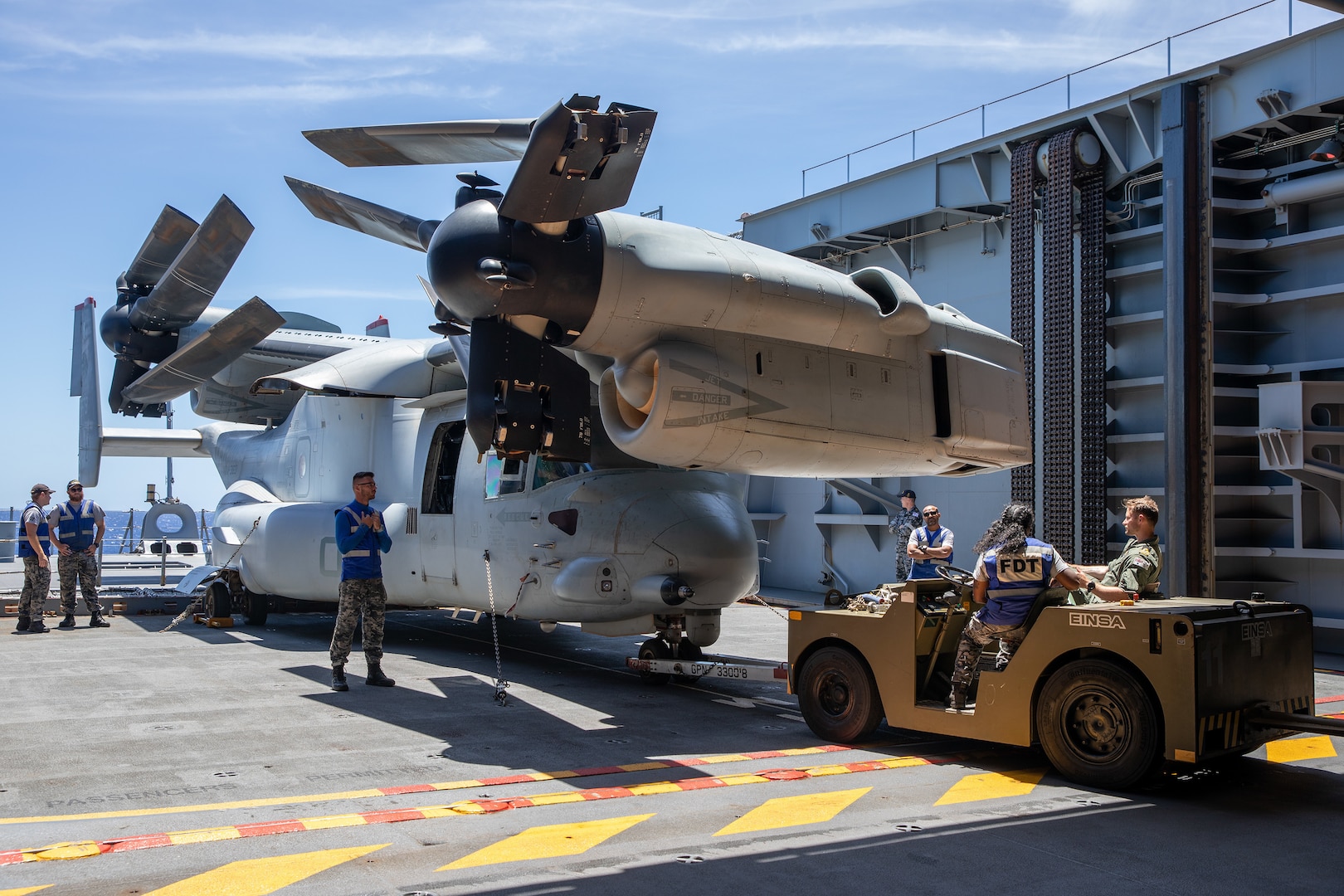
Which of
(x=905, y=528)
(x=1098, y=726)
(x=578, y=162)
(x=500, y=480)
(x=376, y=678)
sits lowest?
(x=376, y=678)

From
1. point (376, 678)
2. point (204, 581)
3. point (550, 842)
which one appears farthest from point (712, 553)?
point (204, 581)

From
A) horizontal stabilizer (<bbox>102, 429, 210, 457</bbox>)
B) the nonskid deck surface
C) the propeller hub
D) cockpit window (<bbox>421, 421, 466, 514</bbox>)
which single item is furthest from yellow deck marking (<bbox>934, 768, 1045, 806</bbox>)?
horizontal stabilizer (<bbox>102, 429, 210, 457</bbox>)

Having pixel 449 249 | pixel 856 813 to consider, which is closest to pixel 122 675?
pixel 449 249

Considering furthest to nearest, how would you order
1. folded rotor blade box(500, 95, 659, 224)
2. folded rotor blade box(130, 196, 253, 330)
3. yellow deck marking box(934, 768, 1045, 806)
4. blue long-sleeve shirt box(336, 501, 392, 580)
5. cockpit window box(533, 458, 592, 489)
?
folded rotor blade box(130, 196, 253, 330)
cockpit window box(533, 458, 592, 489)
blue long-sleeve shirt box(336, 501, 392, 580)
folded rotor blade box(500, 95, 659, 224)
yellow deck marking box(934, 768, 1045, 806)

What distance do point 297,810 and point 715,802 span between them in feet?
7.38

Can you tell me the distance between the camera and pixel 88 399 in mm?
17578

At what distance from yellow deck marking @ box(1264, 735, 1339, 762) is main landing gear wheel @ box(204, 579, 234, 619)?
40.8 ft

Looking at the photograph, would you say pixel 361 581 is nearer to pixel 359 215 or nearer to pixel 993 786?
pixel 359 215

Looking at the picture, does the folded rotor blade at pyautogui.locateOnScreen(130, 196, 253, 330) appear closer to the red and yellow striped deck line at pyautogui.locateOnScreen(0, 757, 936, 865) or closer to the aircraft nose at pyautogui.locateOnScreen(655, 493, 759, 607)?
the aircraft nose at pyautogui.locateOnScreen(655, 493, 759, 607)

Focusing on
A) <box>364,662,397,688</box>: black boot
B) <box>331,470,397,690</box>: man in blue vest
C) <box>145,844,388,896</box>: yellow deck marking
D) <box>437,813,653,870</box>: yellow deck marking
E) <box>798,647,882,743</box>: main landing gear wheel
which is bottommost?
<box>437,813,653,870</box>: yellow deck marking

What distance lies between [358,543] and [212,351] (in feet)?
18.3

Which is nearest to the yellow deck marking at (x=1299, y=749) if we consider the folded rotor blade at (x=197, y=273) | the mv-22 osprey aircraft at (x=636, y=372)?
the mv-22 osprey aircraft at (x=636, y=372)

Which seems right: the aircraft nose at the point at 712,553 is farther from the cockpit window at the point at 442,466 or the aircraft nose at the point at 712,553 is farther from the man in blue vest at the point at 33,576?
the man in blue vest at the point at 33,576

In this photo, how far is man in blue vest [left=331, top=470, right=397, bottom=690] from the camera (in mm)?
9109
